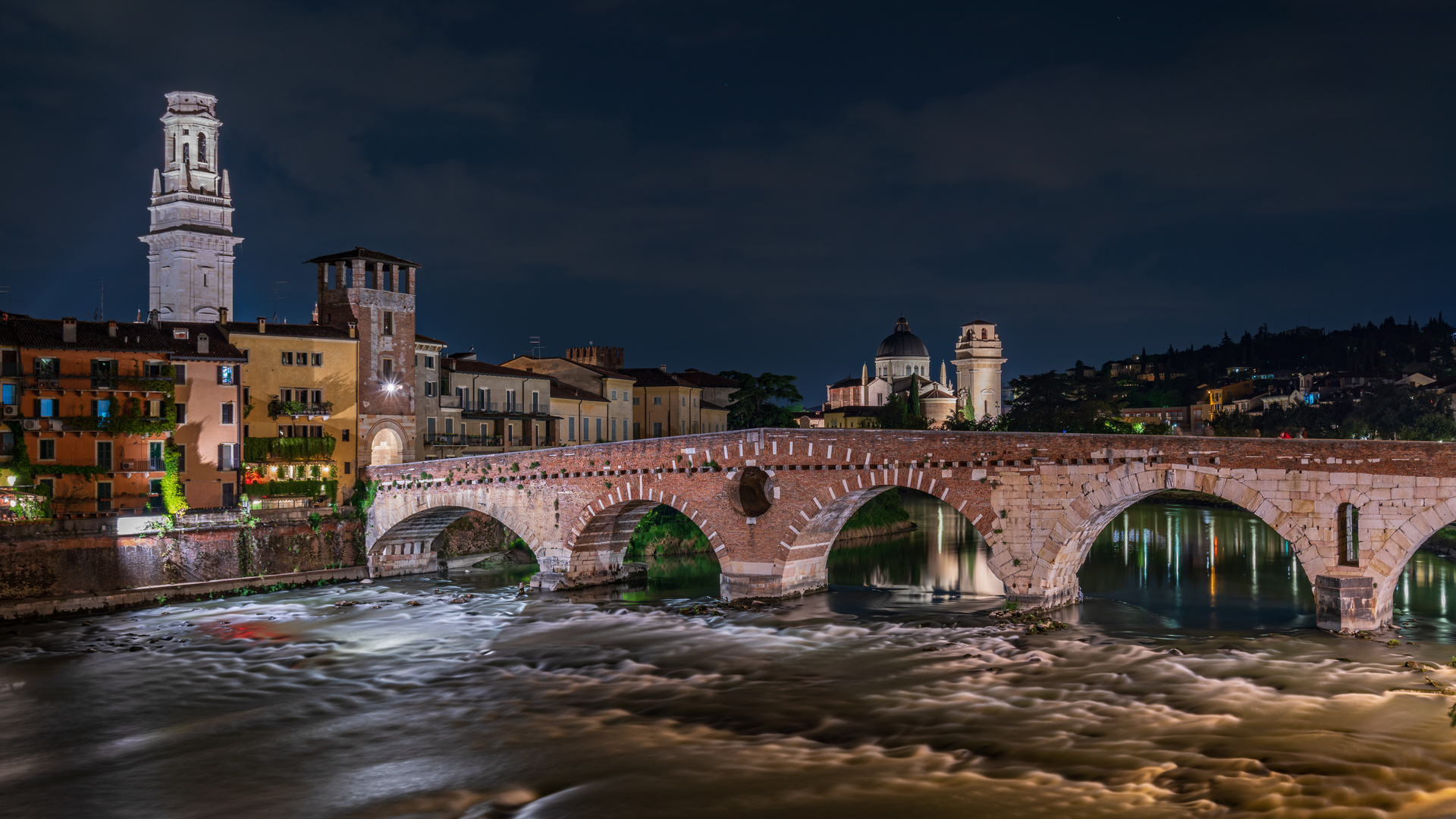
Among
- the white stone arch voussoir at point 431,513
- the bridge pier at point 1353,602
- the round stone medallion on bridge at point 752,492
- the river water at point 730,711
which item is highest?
the round stone medallion on bridge at point 752,492

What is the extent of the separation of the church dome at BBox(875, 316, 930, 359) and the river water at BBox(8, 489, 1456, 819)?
85180 mm

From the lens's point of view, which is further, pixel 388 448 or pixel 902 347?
pixel 902 347

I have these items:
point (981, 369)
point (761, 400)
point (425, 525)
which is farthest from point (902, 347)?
point (425, 525)

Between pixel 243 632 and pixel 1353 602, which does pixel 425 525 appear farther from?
pixel 1353 602

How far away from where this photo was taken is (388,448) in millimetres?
42562

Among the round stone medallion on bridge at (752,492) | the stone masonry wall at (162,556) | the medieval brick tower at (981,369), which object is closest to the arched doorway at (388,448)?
the stone masonry wall at (162,556)

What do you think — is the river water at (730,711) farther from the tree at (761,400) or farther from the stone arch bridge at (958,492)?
the tree at (761,400)

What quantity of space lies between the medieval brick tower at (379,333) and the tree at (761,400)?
21122 mm

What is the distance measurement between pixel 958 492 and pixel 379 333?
1002 inches

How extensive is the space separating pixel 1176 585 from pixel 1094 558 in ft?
22.5

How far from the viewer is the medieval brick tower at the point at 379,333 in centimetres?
4122

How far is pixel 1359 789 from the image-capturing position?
1406 centimetres

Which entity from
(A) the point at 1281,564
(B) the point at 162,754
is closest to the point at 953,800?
(B) the point at 162,754

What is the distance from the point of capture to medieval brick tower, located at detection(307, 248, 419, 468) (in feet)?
135
